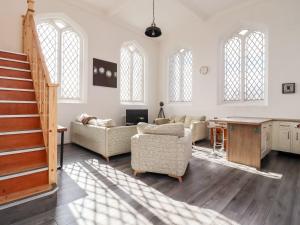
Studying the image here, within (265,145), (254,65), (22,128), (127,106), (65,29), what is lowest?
(265,145)

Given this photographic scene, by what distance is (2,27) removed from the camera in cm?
414

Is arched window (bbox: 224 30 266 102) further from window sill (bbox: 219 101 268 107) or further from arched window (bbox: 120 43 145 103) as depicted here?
arched window (bbox: 120 43 145 103)

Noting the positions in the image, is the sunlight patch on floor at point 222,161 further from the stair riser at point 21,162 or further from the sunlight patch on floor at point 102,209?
the stair riser at point 21,162

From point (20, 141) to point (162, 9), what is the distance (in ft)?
17.6

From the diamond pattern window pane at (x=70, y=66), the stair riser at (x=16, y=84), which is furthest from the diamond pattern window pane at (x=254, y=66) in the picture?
the stair riser at (x=16, y=84)

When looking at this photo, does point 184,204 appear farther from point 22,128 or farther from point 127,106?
point 127,106

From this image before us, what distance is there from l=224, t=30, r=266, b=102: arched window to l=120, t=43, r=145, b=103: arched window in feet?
10.8

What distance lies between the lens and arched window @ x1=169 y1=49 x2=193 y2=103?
272 inches

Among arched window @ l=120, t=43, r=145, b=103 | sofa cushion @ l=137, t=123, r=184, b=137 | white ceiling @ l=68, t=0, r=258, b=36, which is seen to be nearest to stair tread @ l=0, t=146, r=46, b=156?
sofa cushion @ l=137, t=123, r=184, b=137

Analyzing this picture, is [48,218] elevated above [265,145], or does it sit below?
below

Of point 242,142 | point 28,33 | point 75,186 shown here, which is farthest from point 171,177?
point 28,33

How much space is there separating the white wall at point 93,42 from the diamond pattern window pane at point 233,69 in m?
3.06

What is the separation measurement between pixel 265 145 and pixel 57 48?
19.1 feet

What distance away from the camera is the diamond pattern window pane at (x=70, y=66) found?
528 cm
